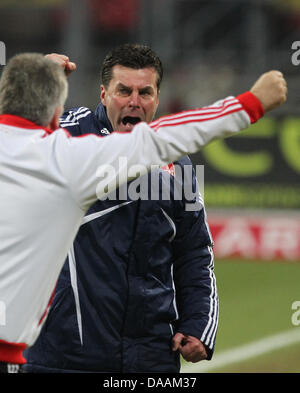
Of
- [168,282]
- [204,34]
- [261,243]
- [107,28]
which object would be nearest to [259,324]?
[261,243]

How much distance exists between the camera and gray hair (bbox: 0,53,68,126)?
3.30m

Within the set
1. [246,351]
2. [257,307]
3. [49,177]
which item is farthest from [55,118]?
[257,307]

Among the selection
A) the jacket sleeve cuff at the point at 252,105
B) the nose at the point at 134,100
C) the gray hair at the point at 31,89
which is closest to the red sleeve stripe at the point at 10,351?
the gray hair at the point at 31,89

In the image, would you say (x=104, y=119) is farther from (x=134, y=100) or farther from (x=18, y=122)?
(x=18, y=122)

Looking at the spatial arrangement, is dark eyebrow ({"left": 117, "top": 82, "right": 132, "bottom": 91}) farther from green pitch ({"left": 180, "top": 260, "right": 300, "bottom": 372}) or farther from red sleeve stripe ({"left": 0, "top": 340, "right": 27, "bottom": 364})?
green pitch ({"left": 180, "top": 260, "right": 300, "bottom": 372})

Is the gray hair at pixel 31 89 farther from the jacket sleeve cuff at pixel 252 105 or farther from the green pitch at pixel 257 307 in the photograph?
the green pitch at pixel 257 307

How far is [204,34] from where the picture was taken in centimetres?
1791

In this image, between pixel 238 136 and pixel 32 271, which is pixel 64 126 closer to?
pixel 32 271

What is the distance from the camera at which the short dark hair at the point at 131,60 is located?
460cm

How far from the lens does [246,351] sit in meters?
8.03

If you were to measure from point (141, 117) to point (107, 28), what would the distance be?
1469 centimetres

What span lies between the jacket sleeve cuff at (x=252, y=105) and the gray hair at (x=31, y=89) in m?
0.72

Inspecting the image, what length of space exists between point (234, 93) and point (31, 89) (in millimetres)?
11354
